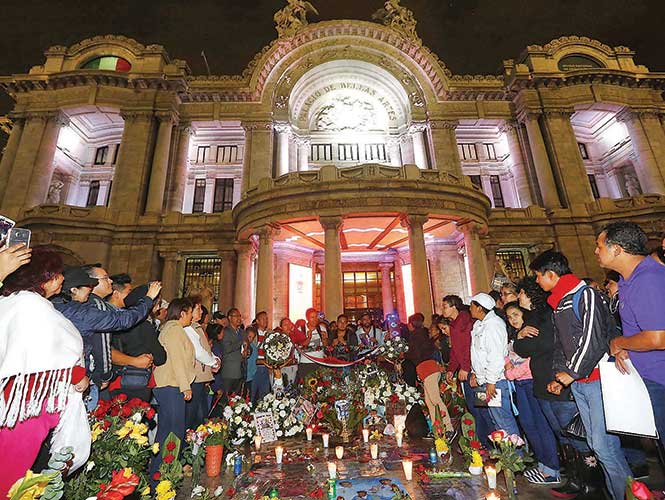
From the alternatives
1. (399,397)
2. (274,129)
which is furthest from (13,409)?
(274,129)

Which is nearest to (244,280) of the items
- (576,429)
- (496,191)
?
(576,429)

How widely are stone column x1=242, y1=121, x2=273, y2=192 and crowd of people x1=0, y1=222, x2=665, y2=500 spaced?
15.3 m

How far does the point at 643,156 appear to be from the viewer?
2108 centimetres

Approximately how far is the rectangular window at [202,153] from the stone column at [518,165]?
853 inches

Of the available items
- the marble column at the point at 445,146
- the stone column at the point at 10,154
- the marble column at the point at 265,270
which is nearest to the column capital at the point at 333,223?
the marble column at the point at 265,270

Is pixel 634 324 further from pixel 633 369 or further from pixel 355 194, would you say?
pixel 355 194

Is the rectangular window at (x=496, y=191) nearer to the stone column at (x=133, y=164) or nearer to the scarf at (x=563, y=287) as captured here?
the scarf at (x=563, y=287)

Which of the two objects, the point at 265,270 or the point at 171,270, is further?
the point at 171,270

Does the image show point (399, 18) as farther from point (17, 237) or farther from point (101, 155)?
point (17, 237)

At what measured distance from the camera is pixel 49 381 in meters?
2.49

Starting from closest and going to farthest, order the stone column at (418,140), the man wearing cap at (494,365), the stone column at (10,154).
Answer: the man wearing cap at (494,365), the stone column at (10,154), the stone column at (418,140)

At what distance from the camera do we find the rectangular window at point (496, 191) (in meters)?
23.6

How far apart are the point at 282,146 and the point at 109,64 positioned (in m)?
13.5

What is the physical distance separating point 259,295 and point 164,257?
7.79 meters
